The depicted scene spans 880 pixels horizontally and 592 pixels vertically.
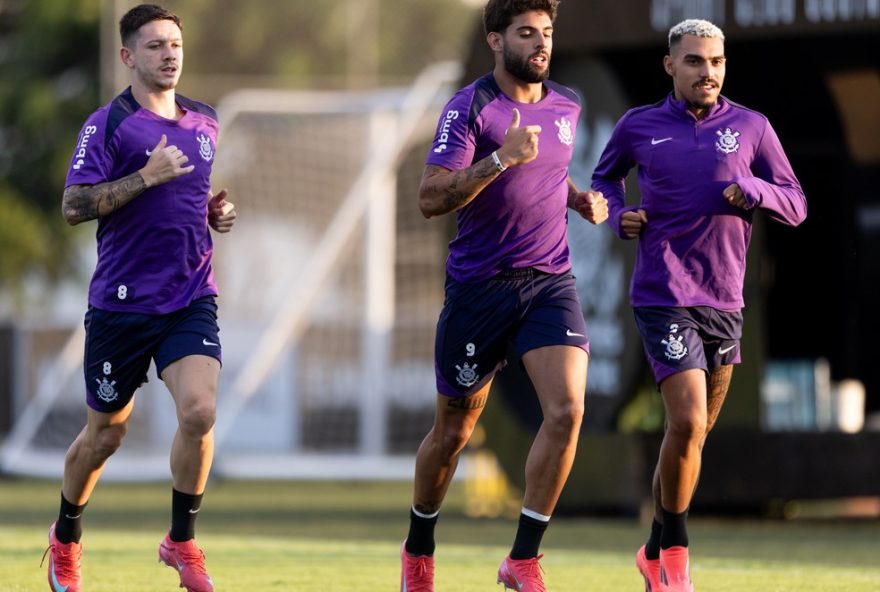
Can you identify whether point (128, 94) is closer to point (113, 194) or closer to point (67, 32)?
point (113, 194)

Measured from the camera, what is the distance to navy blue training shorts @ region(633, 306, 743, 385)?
333 inches

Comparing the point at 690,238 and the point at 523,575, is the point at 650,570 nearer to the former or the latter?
the point at 523,575

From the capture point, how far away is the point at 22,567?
10.6 meters

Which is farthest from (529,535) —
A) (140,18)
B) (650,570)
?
(140,18)

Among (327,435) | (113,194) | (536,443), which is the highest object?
(113,194)

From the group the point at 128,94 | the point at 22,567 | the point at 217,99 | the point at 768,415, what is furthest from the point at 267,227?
the point at 128,94

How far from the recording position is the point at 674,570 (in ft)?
27.5

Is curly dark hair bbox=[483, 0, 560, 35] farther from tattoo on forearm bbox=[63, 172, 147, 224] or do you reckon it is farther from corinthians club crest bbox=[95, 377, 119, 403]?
corinthians club crest bbox=[95, 377, 119, 403]

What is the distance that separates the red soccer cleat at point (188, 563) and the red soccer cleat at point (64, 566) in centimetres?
58

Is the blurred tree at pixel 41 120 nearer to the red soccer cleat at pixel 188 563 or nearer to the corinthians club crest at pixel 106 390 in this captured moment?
the corinthians club crest at pixel 106 390

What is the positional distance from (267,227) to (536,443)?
2041 cm

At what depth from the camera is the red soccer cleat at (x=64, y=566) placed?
8.64 meters

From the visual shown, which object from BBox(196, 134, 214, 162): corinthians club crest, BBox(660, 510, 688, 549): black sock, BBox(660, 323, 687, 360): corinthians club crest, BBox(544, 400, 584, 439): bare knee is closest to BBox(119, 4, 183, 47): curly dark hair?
BBox(196, 134, 214, 162): corinthians club crest

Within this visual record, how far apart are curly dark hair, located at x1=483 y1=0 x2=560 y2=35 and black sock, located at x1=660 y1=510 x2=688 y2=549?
7.50 feet
